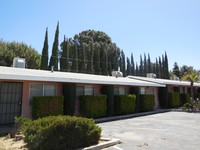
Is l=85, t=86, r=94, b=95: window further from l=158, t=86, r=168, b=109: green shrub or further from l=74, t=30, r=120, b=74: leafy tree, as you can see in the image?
l=74, t=30, r=120, b=74: leafy tree

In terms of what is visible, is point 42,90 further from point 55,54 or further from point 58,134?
point 55,54

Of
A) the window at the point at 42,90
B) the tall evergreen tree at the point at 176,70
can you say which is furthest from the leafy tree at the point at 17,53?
the tall evergreen tree at the point at 176,70

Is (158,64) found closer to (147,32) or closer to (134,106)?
(147,32)

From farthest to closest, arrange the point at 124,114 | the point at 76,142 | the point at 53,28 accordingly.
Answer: the point at 53,28 → the point at 124,114 → the point at 76,142

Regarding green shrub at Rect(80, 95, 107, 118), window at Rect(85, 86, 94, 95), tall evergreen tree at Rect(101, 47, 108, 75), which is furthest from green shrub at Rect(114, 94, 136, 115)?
tall evergreen tree at Rect(101, 47, 108, 75)

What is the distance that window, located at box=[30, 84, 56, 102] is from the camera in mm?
11531

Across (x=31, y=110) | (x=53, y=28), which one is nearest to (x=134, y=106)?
(x=31, y=110)

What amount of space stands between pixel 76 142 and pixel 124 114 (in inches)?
417

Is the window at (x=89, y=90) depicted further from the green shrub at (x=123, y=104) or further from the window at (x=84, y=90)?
the green shrub at (x=123, y=104)

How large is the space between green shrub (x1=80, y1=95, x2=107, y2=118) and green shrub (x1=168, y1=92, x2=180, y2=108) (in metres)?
11.5

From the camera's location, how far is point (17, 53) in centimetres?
3225

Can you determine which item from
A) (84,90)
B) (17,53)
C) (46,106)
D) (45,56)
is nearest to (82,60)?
(45,56)

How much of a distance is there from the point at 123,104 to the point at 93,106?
10.9ft

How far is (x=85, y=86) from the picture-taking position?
14469mm
